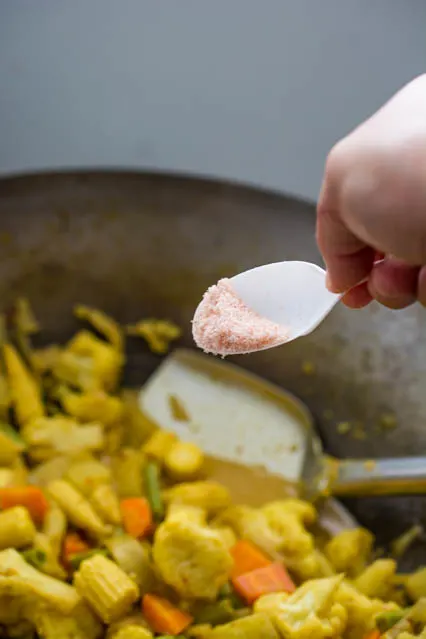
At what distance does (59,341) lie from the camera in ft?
3.30

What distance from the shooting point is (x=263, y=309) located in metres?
0.57

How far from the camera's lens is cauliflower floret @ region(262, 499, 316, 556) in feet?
2.57

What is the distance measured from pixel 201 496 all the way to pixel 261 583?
123 mm

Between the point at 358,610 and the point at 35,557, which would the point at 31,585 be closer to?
the point at 35,557

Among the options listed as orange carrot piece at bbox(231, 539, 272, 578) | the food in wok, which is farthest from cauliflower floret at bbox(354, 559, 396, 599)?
orange carrot piece at bbox(231, 539, 272, 578)

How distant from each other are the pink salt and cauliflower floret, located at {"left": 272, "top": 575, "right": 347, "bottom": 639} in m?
0.29

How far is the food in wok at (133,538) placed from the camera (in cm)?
69

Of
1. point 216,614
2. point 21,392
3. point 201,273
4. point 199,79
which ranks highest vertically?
point 199,79

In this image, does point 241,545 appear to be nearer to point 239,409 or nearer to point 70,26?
point 239,409

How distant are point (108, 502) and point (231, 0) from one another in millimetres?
879

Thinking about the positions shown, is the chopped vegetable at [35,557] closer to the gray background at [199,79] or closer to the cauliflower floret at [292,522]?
the cauliflower floret at [292,522]

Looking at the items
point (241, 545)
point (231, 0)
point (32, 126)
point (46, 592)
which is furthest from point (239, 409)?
point (231, 0)

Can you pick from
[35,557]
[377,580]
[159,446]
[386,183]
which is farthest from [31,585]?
[386,183]

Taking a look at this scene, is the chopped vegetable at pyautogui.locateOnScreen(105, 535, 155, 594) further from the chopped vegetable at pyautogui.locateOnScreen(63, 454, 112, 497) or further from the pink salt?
the pink salt
